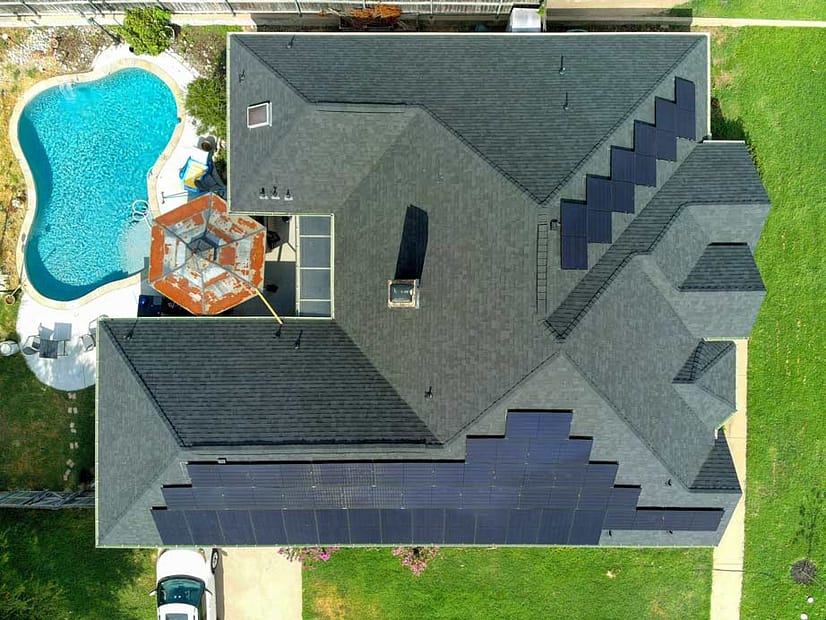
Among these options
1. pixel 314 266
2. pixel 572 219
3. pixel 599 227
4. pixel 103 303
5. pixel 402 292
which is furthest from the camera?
pixel 103 303

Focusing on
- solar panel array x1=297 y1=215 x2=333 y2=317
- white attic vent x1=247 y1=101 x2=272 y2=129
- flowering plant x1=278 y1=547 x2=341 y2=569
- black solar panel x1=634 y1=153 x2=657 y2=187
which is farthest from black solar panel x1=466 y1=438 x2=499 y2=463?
white attic vent x1=247 y1=101 x2=272 y2=129

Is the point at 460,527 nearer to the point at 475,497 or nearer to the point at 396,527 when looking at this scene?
the point at 475,497

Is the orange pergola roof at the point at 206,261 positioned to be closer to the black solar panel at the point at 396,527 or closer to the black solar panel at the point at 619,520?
the black solar panel at the point at 396,527

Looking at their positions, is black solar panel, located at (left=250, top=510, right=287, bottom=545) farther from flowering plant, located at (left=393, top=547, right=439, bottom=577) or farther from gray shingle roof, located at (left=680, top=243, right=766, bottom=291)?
gray shingle roof, located at (left=680, top=243, right=766, bottom=291)

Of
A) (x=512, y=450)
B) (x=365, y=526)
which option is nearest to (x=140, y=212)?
(x=365, y=526)

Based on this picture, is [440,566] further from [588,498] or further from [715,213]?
[715,213]

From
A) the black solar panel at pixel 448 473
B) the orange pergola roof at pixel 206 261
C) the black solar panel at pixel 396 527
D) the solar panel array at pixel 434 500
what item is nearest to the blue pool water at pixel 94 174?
the orange pergola roof at pixel 206 261

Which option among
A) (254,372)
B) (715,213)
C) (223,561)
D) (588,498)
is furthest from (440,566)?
(715,213)
